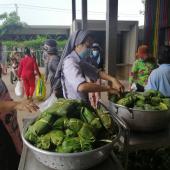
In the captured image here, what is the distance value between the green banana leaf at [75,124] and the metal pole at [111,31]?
2.81m

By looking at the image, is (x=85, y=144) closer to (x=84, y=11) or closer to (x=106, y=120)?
(x=106, y=120)

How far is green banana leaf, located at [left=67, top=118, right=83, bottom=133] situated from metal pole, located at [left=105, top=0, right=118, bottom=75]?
2805mm

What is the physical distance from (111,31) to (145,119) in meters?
2.63

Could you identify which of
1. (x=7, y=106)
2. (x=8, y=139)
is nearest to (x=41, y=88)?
(x=8, y=139)

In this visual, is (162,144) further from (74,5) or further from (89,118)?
(74,5)

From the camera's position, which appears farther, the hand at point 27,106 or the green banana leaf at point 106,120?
the hand at point 27,106

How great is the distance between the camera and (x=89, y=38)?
236 centimetres

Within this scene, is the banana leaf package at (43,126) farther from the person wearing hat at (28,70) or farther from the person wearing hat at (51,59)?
the person wearing hat at (28,70)

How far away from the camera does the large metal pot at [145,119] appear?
5.13ft

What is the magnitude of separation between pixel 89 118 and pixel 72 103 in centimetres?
15

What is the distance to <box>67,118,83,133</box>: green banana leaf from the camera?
126 centimetres

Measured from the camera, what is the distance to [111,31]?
13.1ft

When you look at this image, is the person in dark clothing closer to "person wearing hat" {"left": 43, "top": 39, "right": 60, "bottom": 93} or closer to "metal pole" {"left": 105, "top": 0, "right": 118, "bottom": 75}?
"person wearing hat" {"left": 43, "top": 39, "right": 60, "bottom": 93}

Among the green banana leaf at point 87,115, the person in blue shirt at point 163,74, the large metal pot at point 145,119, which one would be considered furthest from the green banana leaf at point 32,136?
the person in blue shirt at point 163,74
